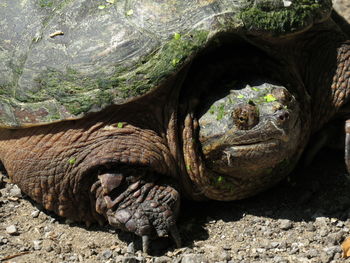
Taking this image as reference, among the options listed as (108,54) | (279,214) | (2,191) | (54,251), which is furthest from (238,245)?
(2,191)

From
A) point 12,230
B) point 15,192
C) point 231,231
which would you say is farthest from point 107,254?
point 15,192

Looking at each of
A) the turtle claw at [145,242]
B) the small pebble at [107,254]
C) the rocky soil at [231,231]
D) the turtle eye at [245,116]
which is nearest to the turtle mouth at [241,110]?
the turtle eye at [245,116]

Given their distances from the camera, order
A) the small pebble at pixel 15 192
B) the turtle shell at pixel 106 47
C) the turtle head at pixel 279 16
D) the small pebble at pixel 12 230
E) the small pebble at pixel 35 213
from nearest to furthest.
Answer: the turtle shell at pixel 106 47
the turtle head at pixel 279 16
the small pebble at pixel 12 230
the small pebble at pixel 35 213
the small pebble at pixel 15 192

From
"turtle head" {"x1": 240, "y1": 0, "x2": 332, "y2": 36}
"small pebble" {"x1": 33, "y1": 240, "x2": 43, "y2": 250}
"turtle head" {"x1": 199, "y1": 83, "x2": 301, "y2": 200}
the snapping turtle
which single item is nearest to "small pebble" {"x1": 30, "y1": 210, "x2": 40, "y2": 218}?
the snapping turtle

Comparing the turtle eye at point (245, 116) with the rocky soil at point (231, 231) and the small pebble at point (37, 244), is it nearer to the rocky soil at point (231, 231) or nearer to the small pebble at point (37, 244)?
the rocky soil at point (231, 231)

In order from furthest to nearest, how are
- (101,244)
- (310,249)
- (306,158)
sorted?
(306,158) → (101,244) → (310,249)

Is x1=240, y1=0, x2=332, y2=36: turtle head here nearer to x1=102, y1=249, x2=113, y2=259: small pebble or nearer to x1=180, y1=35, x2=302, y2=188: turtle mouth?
x1=180, y1=35, x2=302, y2=188: turtle mouth

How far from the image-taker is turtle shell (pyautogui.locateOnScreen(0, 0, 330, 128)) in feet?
14.5

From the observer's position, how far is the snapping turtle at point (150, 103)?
14.6 feet

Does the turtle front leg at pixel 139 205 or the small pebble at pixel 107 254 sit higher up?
the turtle front leg at pixel 139 205

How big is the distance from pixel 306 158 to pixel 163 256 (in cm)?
153

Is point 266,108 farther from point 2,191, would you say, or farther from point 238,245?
point 2,191

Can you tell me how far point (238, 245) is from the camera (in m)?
4.51

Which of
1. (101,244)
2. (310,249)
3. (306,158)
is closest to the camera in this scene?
(310,249)
